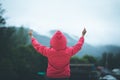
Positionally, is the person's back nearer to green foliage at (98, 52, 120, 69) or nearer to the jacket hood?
the jacket hood

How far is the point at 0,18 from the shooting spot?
31.0 metres

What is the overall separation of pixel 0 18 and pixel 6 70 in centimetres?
586

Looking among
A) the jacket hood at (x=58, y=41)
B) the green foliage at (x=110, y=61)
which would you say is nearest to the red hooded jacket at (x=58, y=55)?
the jacket hood at (x=58, y=41)

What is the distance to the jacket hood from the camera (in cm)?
695

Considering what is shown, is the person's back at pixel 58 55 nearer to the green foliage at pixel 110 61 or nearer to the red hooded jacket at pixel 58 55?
the red hooded jacket at pixel 58 55

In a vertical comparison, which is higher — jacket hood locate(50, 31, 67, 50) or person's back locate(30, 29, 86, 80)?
jacket hood locate(50, 31, 67, 50)

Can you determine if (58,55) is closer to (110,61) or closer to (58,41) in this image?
(58,41)

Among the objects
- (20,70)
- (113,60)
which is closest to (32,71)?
(20,70)

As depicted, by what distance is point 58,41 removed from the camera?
693 centimetres

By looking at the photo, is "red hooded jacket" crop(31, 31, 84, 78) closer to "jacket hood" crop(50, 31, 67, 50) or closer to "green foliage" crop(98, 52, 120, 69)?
"jacket hood" crop(50, 31, 67, 50)

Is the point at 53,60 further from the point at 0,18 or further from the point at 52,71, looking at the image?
the point at 0,18

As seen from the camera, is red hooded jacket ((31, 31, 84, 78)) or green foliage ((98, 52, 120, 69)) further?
green foliage ((98, 52, 120, 69))

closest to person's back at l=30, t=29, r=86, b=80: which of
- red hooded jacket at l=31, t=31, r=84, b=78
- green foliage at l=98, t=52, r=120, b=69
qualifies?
red hooded jacket at l=31, t=31, r=84, b=78

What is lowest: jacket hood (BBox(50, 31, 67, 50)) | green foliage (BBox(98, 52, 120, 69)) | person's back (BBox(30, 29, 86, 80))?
green foliage (BBox(98, 52, 120, 69))
